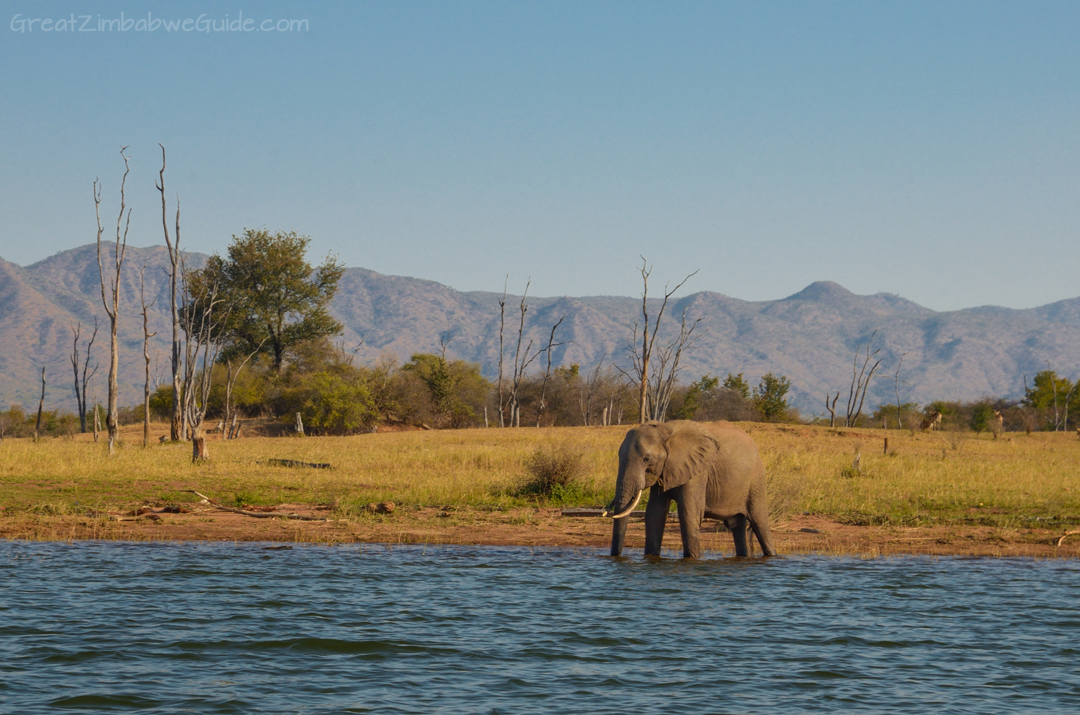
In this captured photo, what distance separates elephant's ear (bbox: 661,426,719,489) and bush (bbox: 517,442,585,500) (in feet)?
25.3

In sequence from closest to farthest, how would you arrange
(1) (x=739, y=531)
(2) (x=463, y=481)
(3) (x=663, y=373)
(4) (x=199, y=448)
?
(1) (x=739, y=531)
(2) (x=463, y=481)
(4) (x=199, y=448)
(3) (x=663, y=373)

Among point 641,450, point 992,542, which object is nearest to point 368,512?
point 641,450

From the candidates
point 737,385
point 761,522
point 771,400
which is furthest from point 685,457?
point 737,385

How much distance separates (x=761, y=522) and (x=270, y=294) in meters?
54.9

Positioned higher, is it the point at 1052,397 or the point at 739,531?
the point at 1052,397

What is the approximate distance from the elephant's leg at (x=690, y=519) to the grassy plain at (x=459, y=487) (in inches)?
142

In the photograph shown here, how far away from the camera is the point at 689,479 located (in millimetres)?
13734

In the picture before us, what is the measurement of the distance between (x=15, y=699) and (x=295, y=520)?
10.3 m

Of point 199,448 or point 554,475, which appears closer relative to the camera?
point 554,475

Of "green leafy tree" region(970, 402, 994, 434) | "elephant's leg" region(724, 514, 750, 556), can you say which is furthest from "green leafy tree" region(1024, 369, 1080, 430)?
"elephant's leg" region(724, 514, 750, 556)

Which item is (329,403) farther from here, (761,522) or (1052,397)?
(1052,397)

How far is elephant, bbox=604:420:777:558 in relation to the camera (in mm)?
13602

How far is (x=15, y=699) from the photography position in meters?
7.72

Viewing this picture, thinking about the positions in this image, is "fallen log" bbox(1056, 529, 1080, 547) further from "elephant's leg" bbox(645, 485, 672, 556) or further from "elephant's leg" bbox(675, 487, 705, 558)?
"elephant's leg" bbox(645, 485, 672, 556)
